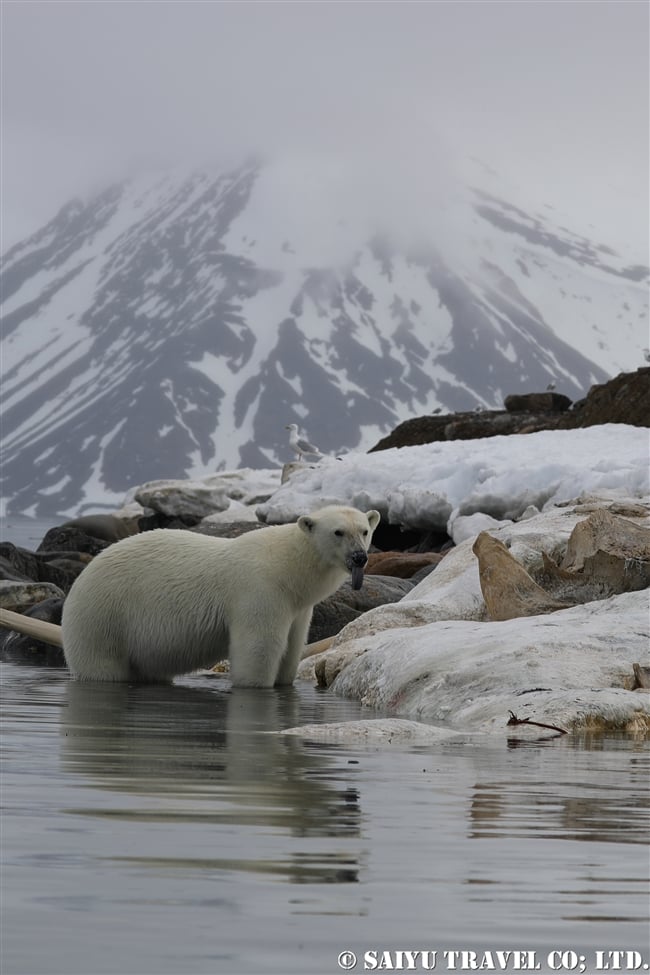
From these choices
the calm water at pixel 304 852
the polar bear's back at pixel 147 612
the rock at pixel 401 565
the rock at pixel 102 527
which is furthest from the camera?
the rock at pixel 102 527

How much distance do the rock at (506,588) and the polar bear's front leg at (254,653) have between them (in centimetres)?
180

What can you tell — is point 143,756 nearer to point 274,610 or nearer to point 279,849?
point 279,849

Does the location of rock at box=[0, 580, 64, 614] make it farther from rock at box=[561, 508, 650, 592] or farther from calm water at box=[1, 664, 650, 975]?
calm water at box=[1, 664, 650, 975]

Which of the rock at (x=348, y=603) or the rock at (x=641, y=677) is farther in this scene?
the rock at (x=348, y=603)

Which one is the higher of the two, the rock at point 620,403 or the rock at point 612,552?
the rock at point 612,552

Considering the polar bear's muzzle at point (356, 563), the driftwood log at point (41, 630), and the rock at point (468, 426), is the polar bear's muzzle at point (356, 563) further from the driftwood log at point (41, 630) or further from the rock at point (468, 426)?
the rock at point (468, 426)

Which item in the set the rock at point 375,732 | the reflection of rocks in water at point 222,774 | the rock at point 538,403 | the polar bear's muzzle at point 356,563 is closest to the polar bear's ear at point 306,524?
the polar bear's muzzle at point 356,563

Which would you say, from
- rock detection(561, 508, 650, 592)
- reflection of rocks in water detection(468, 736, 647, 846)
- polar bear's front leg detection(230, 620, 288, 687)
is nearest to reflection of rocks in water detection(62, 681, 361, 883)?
reflection of rocks in water detection(468, 736, 647, 846)

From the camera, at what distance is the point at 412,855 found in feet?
15.9

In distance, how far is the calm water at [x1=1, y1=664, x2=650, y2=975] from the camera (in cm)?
363

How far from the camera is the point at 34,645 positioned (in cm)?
1825

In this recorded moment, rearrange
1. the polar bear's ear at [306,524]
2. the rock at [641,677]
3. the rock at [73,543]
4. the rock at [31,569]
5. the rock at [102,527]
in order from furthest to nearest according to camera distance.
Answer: the rock at [102,527] → the rock at [73,543] → the rock at [31,569] → the polar bear's ear at [306,524] → the rock at [641,677]

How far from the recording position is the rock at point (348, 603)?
1770 centimetres

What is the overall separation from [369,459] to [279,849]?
2618 centimetres
